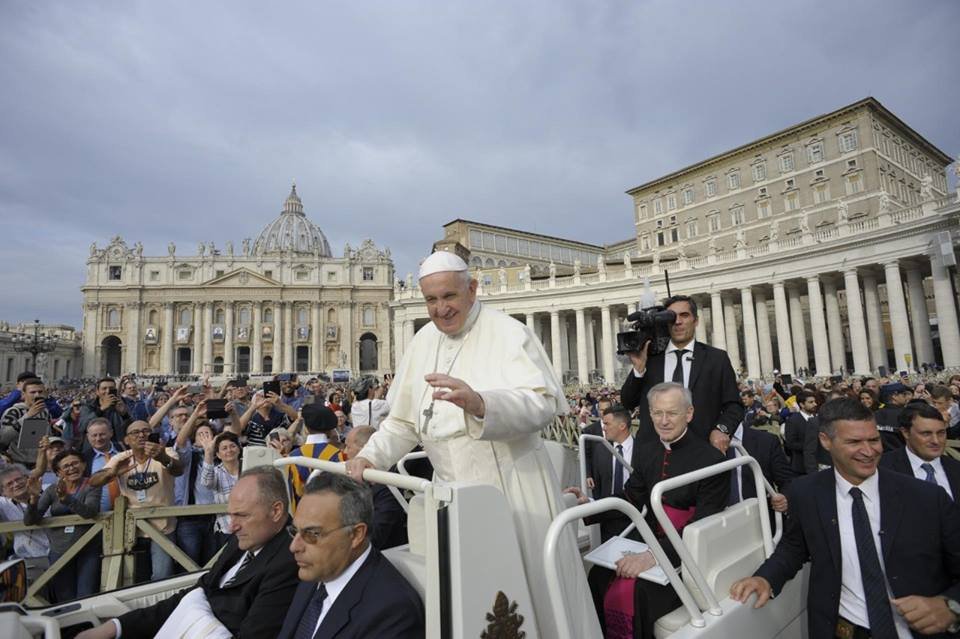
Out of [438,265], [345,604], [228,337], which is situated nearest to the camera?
[345,604]

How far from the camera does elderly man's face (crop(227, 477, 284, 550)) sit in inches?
108

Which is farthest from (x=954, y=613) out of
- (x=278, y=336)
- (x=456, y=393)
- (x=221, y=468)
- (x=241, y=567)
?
(x=278, y=336)

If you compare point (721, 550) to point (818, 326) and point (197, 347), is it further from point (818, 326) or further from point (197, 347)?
point (197, 347)

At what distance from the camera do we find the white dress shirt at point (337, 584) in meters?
2.15

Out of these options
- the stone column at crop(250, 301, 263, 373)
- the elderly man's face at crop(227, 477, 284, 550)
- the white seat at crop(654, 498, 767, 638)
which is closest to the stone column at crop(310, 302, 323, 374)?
the stone column at crop(250, 301, 263, 373)

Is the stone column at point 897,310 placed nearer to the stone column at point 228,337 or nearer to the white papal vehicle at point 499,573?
the white papal vehicle at point 499,573

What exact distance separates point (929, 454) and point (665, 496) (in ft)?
7.50

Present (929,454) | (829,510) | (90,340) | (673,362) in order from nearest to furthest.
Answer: (829,510), (929,454), (673,362), (90,340)

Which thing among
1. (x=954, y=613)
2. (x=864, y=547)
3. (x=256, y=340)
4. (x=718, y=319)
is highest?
(x=256, y=340)

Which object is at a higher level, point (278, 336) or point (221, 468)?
point (278, 336)

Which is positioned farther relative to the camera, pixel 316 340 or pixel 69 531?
pixel 316 340

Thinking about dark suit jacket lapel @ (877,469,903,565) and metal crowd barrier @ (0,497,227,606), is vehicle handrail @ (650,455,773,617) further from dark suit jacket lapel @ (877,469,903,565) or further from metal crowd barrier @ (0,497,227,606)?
metal crowd barrier @ (0,497,227,606)

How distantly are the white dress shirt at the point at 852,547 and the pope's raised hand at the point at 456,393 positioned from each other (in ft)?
6.84

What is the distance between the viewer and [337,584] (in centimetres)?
218
